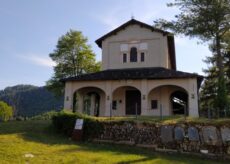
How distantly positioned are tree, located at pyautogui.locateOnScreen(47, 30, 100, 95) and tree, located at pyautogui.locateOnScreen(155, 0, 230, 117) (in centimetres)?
1483

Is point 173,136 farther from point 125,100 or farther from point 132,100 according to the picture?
point 125,100

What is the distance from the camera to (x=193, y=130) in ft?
55.2

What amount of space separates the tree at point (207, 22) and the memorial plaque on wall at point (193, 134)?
930 cm

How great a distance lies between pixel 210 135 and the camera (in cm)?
1644

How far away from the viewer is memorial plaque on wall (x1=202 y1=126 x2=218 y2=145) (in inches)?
639

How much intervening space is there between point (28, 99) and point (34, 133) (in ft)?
290

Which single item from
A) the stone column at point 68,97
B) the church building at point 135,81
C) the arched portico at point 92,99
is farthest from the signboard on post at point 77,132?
the arched portico at point 92,99

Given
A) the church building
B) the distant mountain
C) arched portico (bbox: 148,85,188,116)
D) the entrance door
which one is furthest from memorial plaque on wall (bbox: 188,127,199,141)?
the distant mountain

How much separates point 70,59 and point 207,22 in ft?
66.1

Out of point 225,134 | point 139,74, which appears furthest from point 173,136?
point 139,74

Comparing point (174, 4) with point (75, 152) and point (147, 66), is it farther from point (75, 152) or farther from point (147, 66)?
point (75, 152)

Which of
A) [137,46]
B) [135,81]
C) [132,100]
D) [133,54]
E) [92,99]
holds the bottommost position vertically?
[132,100]

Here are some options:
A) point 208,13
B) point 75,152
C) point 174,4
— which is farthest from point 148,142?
point 174,4

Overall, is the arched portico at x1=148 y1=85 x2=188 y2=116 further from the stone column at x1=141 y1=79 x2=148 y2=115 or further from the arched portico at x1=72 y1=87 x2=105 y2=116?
the arched portico at x1=72 y1=87 x2=105 y2=116
